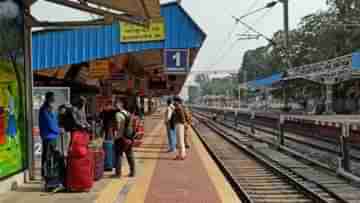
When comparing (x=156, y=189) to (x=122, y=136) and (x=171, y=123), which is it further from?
(x=171, y=123)

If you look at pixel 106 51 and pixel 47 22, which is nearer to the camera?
pixel 47 22

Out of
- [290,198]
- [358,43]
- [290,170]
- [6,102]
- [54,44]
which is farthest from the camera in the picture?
[358,43]

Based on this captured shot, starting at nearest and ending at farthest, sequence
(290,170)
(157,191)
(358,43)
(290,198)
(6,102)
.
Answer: (6,102) < (157,191) < (290,198) < (290,170) < (358,43)

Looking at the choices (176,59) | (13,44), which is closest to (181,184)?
(13,44)

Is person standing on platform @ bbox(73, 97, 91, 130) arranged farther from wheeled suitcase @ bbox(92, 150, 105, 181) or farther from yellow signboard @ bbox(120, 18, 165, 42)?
yellow signboard @ bbox(120, 18, 165, 42)

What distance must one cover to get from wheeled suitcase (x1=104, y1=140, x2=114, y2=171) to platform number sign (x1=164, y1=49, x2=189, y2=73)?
5133mm

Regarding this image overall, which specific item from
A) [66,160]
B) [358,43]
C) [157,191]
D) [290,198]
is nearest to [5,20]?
[66,160]

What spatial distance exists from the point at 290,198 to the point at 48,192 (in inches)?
182

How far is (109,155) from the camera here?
37.3ft

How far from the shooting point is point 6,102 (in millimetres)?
8430

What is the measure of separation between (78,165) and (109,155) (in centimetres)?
269

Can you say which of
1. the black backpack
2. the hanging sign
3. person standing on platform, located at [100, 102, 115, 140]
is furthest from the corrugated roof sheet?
the black backpack

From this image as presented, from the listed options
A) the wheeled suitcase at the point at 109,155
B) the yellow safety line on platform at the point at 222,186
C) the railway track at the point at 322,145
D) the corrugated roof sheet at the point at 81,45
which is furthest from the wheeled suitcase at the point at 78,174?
the railway track at the point at 322,145

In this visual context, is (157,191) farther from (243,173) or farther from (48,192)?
(243,173)
